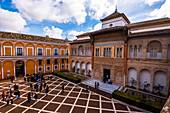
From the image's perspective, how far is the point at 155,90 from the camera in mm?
12797

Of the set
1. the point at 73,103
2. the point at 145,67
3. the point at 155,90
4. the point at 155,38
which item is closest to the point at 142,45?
the point at 155,38

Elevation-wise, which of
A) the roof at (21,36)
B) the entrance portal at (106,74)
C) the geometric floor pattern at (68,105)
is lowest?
the geometric floor pattern at (68,105)

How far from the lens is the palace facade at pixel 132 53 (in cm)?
1212

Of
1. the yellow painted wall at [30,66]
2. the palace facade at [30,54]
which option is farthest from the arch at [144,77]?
the yellow painted wall at [30,66]

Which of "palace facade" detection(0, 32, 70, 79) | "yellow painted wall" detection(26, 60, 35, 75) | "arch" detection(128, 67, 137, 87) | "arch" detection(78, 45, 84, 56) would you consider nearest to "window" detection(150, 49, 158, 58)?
"arch" detection(128, 67, 137, 87)

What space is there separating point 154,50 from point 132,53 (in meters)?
3.11

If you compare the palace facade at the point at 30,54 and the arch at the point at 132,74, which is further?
the palace facade at the point at 30,54

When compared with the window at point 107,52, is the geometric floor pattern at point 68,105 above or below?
below

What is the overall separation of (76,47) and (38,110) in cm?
1851

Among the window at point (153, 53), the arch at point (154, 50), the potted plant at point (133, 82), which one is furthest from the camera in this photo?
the potted plant at point (133, 82)

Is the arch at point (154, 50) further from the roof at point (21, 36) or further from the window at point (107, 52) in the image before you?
the roof at point (21, 36)

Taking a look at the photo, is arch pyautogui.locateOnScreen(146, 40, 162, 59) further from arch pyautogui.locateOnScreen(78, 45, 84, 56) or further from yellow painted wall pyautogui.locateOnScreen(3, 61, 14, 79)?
yellow painted wall pyautogui.locateOnScreen(3, 61, 14, 79)

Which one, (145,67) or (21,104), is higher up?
(145,67)

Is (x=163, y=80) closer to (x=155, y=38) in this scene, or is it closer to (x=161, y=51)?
(x=161, y=51)
